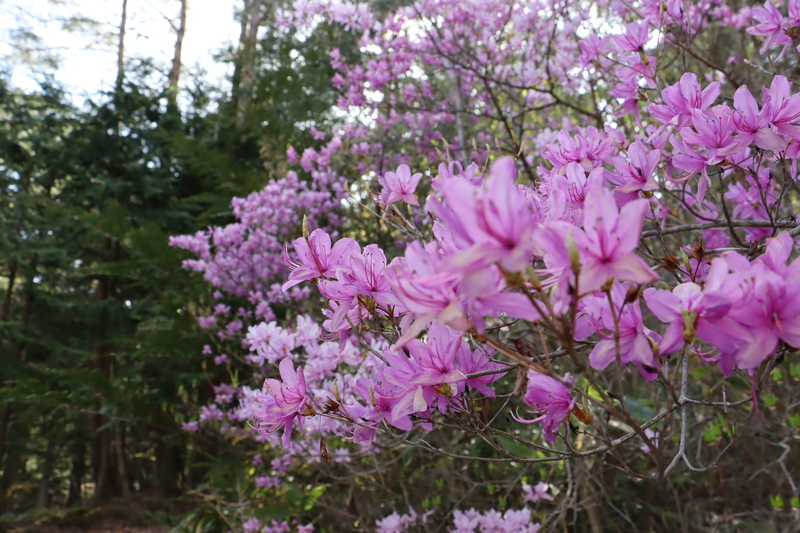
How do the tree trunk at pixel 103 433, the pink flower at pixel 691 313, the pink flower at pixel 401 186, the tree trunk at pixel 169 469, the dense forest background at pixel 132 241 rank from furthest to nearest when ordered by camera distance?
the tree trunk at pixel 103 433 → the tree trunk at pixel 169 469 → the dense forest background at pixel 132 241 → the pink flower at pixel 401 186 → the pink flower at pixel 691 313

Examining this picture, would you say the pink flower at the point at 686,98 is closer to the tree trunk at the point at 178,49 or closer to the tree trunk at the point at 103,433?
the tree trunk at the point at 103,433

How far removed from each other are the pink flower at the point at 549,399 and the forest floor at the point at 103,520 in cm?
704

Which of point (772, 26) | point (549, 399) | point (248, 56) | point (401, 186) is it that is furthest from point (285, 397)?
point (248, 56)

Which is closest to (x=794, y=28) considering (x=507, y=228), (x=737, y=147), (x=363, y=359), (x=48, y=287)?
(x=737, y=147)

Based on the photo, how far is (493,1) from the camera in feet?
14.9

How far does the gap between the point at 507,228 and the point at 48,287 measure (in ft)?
34.4

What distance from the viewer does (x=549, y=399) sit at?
0.84 metres

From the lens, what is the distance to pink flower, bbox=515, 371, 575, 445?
822mm

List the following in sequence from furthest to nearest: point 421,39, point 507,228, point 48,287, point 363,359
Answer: point 48,287, point 421,39, point 363,359, point 507,228

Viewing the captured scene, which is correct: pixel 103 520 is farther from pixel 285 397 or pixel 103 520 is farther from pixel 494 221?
pixel 494 221

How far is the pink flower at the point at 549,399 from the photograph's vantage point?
0.82 meters

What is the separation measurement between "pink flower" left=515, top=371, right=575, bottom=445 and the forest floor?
704 centimetres

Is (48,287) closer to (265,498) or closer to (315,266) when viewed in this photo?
(265,498)

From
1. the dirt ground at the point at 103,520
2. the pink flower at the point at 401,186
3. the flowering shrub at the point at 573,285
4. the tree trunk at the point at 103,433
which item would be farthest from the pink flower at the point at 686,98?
the tree trunk at the point at 103,433
